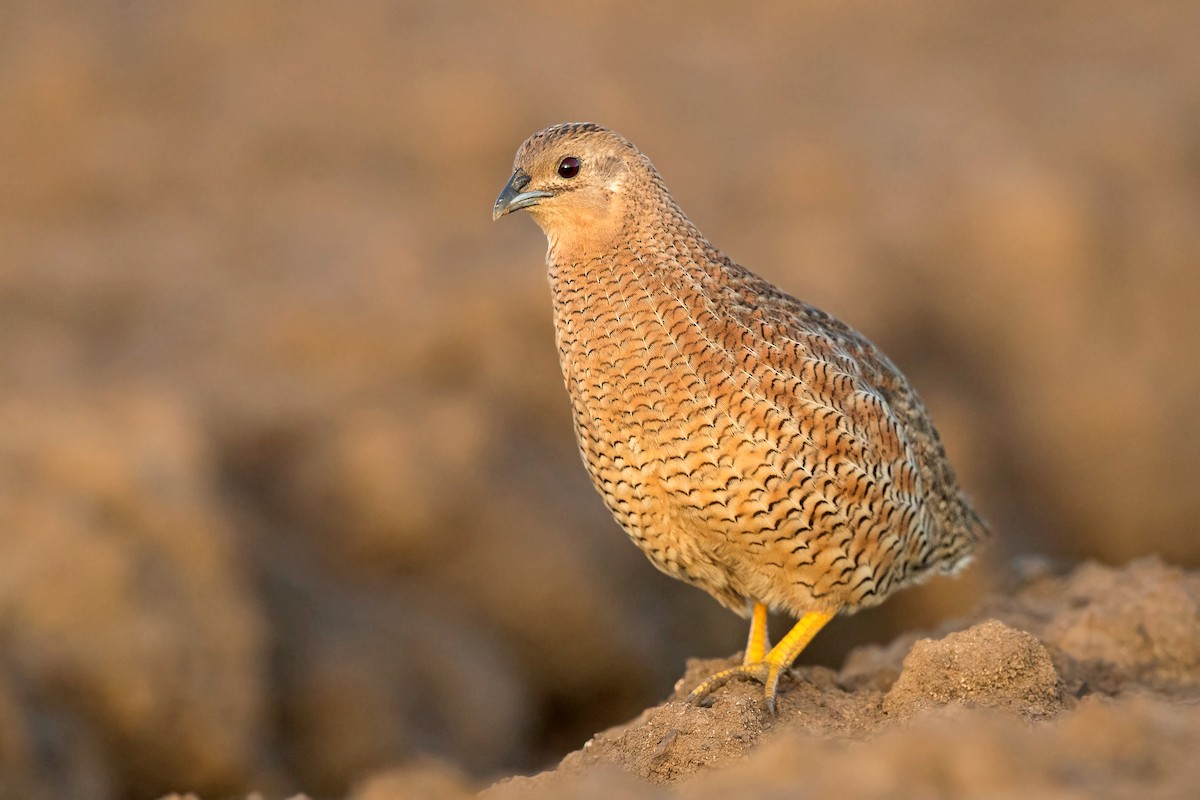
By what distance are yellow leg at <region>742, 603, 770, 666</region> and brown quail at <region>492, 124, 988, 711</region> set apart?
14 mm

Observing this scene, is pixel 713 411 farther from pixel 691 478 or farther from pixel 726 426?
pixel 691 478

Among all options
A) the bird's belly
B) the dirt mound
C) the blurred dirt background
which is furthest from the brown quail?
the blurred dirt background

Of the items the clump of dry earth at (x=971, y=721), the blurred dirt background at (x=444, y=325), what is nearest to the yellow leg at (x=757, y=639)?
the clump of dry earth at (x=971, y=721)

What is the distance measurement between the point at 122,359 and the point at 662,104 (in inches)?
242

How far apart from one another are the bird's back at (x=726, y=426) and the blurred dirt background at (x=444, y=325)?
14.2 feet

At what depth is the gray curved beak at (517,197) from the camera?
6.17 metres

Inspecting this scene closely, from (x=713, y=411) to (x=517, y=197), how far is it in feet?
4.30

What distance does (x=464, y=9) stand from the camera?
601 inches

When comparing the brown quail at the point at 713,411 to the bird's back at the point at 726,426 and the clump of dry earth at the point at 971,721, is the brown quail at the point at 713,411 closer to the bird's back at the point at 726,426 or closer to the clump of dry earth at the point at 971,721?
the bird's back at the point at 726,426

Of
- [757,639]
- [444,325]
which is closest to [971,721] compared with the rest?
[757,639]

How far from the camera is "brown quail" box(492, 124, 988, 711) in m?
5.73

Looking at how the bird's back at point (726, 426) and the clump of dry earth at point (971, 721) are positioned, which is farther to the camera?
the bird's back at point (726, 426)

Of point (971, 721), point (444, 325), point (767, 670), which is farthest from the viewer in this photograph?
point (444, 325)

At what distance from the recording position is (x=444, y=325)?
12000 millimetres
